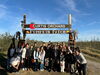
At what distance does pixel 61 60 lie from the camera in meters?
13.4

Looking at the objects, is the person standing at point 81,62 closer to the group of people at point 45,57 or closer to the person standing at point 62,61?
the group of people at point 45,57

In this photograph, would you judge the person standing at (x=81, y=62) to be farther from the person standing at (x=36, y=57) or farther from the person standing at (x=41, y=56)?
the person standing at (x=36, y=57)

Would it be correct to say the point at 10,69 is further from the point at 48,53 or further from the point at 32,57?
the point at 48,53

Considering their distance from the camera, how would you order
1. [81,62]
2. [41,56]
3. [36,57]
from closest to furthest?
[81,62] → [36,57] → [41,56]

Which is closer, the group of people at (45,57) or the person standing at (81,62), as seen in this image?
the person standing at (81,62)

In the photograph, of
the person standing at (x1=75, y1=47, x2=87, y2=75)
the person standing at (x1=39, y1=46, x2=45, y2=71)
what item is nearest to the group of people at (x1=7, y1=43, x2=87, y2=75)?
the person standing at (x1=39, y1=46, x2=45, y2=71)

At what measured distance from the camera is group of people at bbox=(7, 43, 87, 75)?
1333 cm

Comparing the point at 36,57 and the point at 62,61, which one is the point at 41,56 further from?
the point at 62,61

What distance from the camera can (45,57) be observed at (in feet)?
45.4

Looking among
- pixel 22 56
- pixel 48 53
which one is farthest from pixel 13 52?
pixel 48 53

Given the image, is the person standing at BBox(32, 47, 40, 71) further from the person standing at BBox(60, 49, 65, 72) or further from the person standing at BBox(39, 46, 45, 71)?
the person standing at BBox(60, 49, 65, 72)

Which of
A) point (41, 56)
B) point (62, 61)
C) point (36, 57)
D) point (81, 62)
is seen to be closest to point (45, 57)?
point (41, 56)

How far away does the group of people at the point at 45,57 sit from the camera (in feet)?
43.7

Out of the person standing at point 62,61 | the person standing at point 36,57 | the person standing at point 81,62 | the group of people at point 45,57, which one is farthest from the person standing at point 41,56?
the person standing at point 81,62
